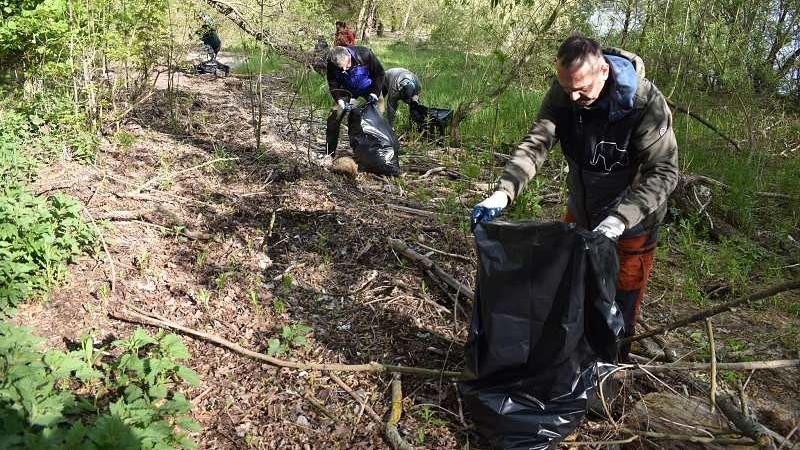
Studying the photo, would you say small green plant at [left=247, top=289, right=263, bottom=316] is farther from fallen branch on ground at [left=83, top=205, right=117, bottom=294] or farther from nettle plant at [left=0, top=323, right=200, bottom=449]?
fallen branch on ground at [left=83, top=205, right=117, bottom=294]

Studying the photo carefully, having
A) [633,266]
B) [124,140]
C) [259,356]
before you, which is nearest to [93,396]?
[259,356]

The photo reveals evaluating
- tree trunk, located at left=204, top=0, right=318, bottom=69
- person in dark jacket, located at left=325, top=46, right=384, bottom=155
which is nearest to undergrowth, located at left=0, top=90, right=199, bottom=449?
tree trunk, located at left=204, top=0, right=318, bottom=69

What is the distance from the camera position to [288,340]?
2.78m

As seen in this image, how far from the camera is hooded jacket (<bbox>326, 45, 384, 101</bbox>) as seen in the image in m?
5.56

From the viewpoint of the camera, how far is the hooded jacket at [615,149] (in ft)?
6.90

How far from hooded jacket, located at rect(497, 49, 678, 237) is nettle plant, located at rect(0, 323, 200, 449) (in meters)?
1.66

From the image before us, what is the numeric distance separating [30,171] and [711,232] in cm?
548

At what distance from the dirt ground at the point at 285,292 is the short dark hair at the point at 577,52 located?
1.44m

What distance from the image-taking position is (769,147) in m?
6.36

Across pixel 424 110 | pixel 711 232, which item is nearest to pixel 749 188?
pixel 711 232

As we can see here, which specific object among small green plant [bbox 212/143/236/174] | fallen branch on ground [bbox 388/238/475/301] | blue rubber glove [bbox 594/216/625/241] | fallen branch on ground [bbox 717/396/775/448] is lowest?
small green plant [bbox 212/143/236/174]

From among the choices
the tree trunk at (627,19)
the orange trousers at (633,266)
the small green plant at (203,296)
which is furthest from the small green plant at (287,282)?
the tree trunk at (627,19)

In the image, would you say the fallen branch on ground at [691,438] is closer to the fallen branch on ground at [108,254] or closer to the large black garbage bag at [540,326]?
the large black garbage bag at [540,326]

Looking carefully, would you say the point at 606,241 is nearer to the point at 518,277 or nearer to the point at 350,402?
the point at 518,277
